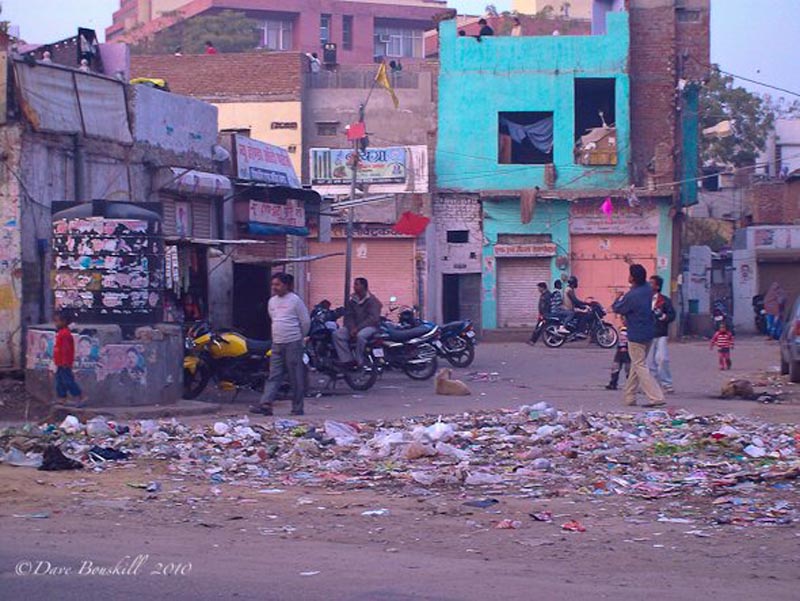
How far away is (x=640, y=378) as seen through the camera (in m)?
15.1

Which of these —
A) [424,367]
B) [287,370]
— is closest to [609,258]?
[424,367]

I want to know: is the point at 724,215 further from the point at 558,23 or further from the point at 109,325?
the point at 109,325

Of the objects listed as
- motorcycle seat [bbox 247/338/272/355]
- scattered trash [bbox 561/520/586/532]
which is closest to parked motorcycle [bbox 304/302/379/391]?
motorcycle seat [bbox 247/338/272/355]

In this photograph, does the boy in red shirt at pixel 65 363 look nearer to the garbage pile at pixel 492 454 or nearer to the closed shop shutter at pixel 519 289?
the garbage pile at pixel 492 454

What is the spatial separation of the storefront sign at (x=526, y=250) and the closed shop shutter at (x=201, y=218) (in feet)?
57.9

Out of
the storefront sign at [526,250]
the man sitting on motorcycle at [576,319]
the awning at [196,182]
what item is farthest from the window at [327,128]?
the awning at [196,182]

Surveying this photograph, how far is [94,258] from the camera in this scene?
14930 mm

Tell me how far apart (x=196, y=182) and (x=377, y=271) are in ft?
57.5

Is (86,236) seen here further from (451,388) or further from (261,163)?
(261,163)

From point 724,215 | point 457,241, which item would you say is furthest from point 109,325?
point 724,215

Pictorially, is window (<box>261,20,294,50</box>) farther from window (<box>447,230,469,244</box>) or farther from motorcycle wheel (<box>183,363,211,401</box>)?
motorcycle wheel (<box>183,363,211,401</box>)

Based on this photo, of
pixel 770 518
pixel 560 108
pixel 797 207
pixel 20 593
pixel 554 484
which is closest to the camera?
pixel 20 593

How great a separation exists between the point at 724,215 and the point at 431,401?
39359 millimetres

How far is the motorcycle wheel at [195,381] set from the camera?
16.0 m
